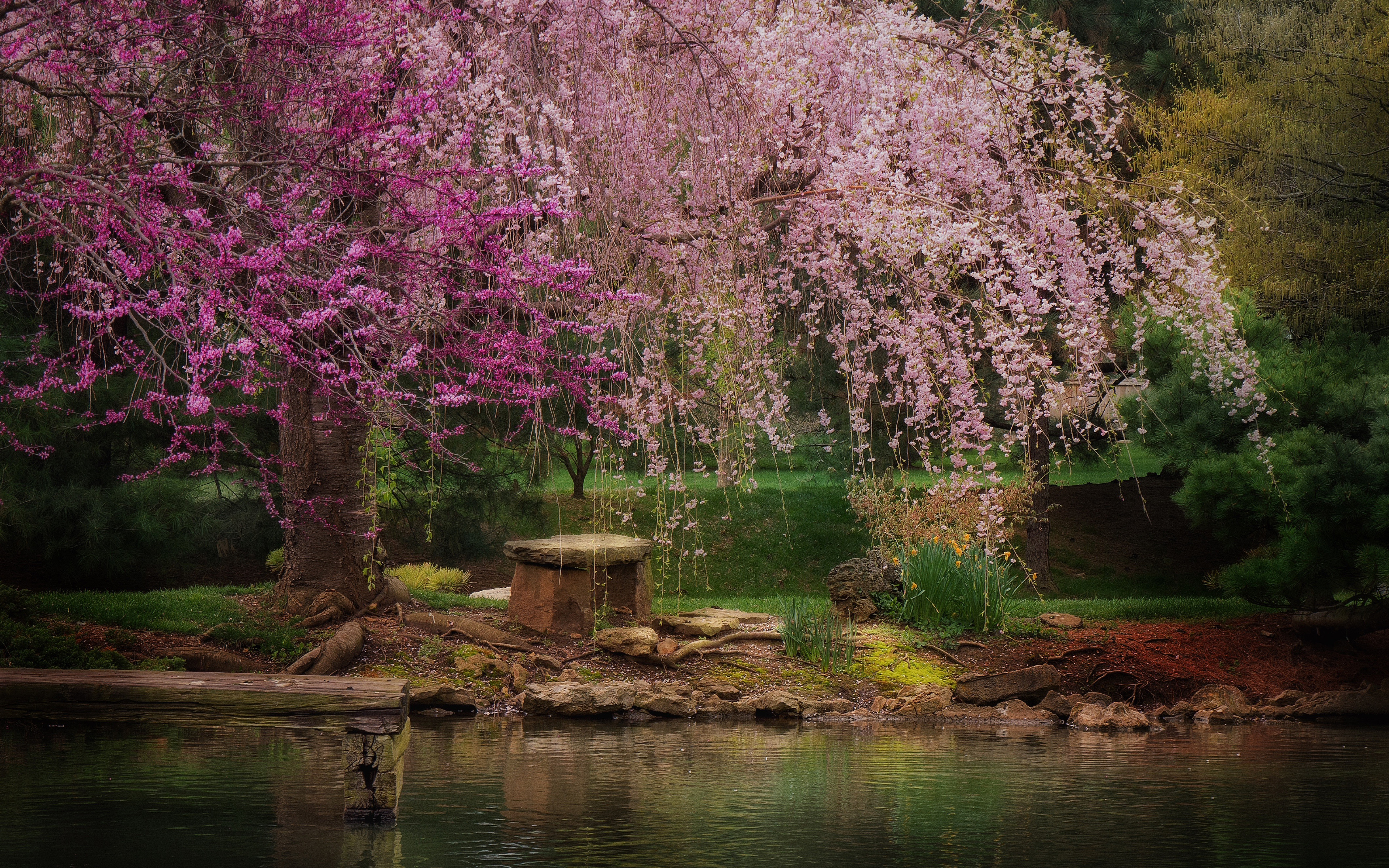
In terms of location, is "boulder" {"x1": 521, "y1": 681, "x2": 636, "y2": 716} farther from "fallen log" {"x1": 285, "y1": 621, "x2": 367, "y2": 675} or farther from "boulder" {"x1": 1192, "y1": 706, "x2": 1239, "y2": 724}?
"boulder" {"x1": 1192, "y1": 706, "x2": 1239, "y2": 724}

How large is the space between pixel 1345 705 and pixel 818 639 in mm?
4729

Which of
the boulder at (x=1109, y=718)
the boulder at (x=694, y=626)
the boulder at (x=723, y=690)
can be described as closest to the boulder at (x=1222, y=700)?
the boulder at (x=1109, y=718)

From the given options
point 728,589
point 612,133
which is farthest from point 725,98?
point 728,589

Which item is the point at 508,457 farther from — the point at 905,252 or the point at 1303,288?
the point at 905,252

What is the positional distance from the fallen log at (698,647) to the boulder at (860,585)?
124 cm

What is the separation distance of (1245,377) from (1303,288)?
5761 mm

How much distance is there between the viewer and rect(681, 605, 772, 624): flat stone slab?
506 inches

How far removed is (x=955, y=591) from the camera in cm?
1295

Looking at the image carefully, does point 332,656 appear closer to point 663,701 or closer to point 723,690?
point 663,701

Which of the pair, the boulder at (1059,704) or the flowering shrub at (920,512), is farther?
the flowering shrub at (920,512)

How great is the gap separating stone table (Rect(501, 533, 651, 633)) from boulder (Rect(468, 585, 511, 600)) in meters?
3.03

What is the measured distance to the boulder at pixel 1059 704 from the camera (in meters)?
11.0

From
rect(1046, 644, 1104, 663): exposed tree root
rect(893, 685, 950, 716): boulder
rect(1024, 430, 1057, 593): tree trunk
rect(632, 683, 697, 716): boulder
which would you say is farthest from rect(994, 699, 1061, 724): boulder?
rect(1024, 430, 1057, 593): tree trunk

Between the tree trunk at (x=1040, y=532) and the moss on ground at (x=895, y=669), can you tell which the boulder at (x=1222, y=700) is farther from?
the tree trunk at (x=1040, y=532)
